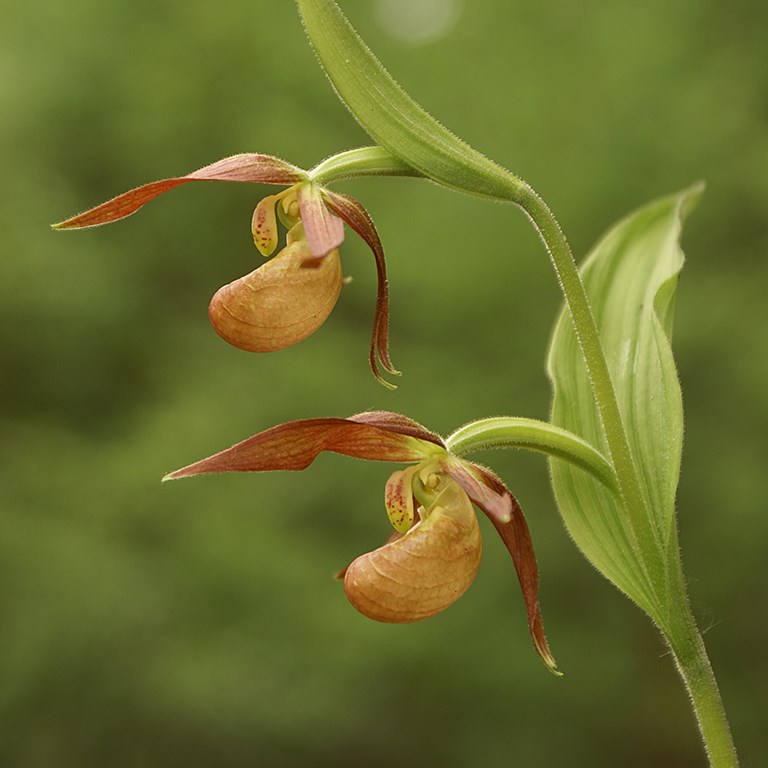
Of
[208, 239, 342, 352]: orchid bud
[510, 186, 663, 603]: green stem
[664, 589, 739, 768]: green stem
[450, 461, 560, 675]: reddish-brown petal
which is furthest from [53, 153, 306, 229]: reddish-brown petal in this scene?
[664, 589, 739, 768]: green stem

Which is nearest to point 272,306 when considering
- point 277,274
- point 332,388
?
point 277,274

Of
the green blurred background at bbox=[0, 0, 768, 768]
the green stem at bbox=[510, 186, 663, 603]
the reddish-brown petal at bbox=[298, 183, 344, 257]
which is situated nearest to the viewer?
the reddish-brown petal at bbox=[298, 183, 344, 257]

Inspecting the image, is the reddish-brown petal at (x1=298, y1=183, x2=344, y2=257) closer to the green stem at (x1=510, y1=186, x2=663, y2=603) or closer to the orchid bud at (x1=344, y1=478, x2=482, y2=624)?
the green stem at (x1=510, y1=186, x2=663, y2=603)

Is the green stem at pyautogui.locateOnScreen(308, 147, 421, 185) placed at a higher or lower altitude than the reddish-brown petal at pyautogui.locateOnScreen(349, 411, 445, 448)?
higher

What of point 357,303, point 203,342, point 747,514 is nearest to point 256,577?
point 203,342

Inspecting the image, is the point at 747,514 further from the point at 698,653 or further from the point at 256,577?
the point at 698,653

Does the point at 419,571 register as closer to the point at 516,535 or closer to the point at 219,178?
the point at 516,535
